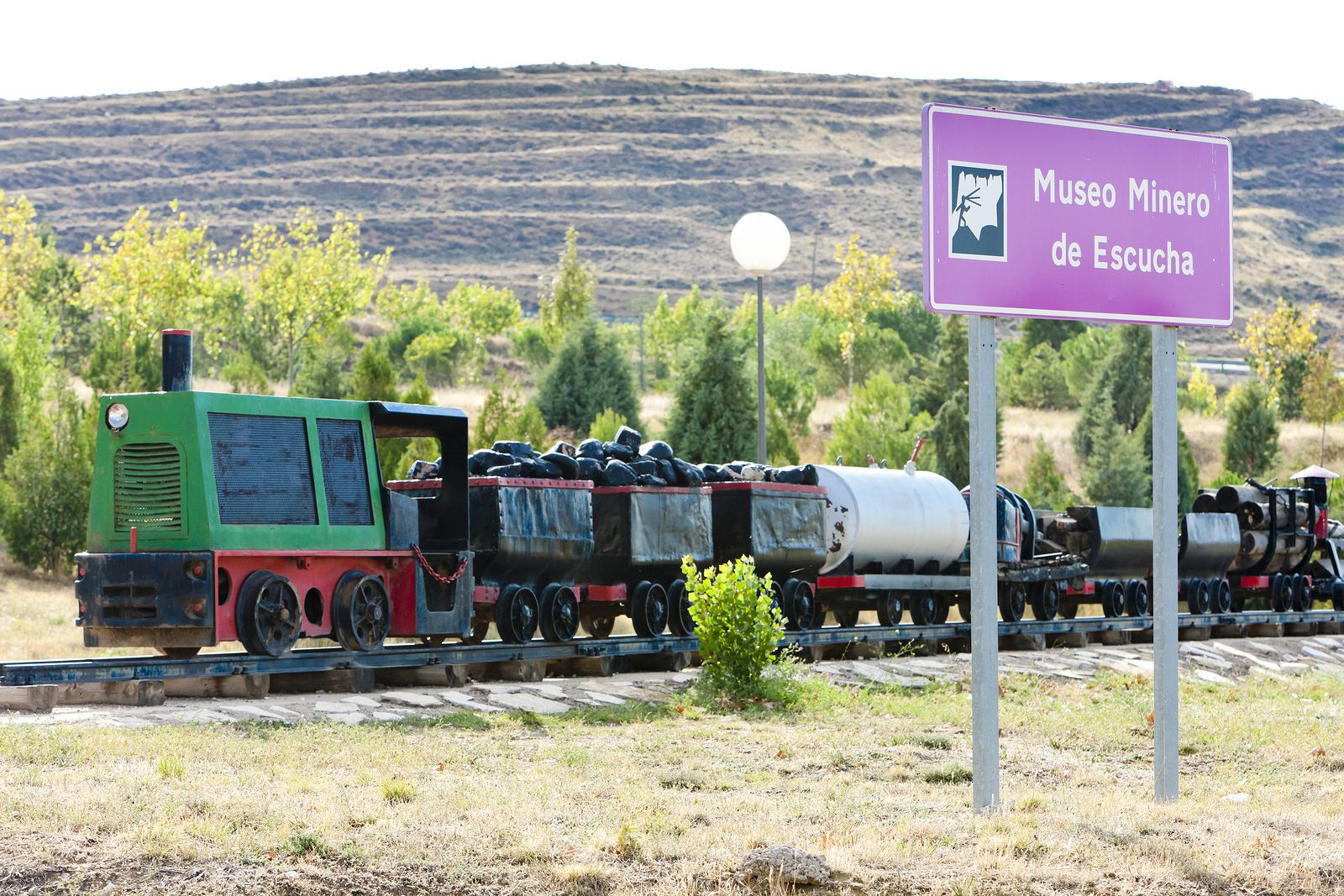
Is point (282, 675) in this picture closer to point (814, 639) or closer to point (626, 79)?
point (814, 639)

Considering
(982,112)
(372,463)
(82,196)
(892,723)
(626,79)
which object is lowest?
(892,723)

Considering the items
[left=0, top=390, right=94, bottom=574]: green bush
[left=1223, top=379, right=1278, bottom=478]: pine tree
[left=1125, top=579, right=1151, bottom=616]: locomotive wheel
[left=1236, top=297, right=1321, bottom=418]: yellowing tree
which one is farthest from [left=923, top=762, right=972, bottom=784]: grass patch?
[left=1236, top=297, right=1321, bottom=418]: yellowing tree

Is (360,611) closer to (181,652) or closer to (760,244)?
(181,652)

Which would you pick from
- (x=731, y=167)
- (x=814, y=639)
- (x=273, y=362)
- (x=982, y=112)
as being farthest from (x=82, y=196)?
(x=982, y=112)

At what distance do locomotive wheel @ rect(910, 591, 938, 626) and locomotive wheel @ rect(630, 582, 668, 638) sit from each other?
210 inches

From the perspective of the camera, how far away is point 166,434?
13422 mm

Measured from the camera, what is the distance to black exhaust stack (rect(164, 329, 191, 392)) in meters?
14.0

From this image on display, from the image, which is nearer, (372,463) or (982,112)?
(982,112)

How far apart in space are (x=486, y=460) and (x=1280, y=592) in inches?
678

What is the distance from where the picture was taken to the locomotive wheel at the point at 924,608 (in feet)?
75.8

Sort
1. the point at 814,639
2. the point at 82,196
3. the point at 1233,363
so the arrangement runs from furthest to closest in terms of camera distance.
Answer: the point at 82,196 < the point at 1233,363 < the point at 814,639

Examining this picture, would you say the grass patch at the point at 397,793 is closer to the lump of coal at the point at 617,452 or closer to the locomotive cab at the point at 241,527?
the locomotive cab at the point at 241,527

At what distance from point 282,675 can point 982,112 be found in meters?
7.96

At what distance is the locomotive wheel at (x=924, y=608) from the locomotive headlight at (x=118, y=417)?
12.2m
